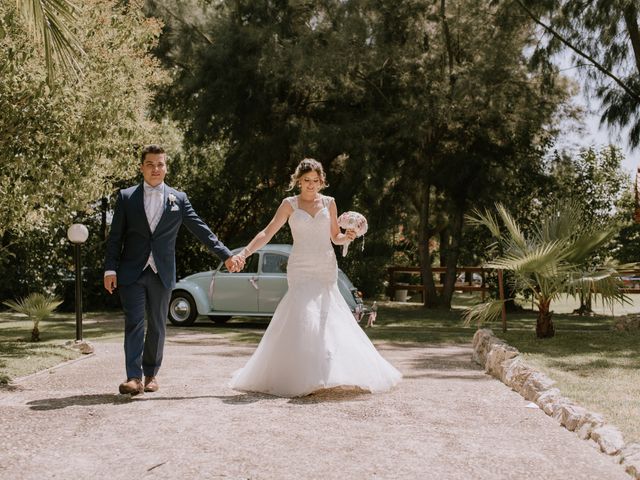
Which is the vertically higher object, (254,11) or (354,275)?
(254,11)

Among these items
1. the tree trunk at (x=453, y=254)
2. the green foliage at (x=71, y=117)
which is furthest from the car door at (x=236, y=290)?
the tree trunk at (x=453, y=254)

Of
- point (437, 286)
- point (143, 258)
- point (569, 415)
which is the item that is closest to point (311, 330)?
point (143, 258)

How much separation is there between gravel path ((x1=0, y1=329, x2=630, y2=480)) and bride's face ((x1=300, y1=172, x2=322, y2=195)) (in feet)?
5.96

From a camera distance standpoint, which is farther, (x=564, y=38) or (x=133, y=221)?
(x=564, y=38)

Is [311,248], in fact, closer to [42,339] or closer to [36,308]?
[36,308]

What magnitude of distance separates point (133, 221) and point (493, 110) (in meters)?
14.3

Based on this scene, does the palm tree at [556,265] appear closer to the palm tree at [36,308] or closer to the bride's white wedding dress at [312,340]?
the bride's white wedding dress at [312,340]

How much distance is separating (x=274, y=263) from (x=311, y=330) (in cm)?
913

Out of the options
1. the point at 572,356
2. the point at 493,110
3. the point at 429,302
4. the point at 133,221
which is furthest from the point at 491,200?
the point at 133,221

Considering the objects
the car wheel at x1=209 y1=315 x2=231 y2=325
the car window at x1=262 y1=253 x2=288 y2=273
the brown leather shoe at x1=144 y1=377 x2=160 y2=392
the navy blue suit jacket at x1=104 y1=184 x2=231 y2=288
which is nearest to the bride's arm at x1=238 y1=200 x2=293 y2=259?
the navy blue suit jacket at x1=104 y1=184 x2=231 y2=288

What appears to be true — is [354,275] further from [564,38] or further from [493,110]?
[564,38]

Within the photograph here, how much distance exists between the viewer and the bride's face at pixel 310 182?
729cm

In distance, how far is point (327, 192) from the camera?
21.0 metres

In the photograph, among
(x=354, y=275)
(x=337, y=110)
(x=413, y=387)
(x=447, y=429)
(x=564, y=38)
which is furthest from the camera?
(x=354, y=275)
